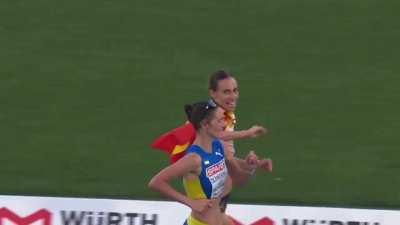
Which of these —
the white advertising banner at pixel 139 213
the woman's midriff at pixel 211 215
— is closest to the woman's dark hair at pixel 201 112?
the woman's midriff at pixel 211 215

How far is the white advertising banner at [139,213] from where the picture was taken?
8352 millimetres

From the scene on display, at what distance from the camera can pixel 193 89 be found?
1245cm

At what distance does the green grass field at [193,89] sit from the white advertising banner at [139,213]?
1.62 metres

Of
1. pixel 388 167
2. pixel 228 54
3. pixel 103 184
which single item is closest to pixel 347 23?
pixel 228 54

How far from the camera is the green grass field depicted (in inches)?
416

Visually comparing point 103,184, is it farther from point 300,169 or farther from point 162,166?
point 300,169

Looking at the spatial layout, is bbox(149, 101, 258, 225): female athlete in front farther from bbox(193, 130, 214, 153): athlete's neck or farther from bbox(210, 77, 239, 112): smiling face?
bbox(210, 77, 239, 112): smiling face

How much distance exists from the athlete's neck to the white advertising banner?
154 centimetres

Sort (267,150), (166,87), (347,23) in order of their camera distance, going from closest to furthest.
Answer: (267,150) < (166,87) < (347,23)

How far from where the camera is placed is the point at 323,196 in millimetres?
10125

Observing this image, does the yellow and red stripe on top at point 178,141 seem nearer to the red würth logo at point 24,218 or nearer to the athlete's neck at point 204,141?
the athlete's neck at point 204,141

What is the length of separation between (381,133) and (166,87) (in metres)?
2.63

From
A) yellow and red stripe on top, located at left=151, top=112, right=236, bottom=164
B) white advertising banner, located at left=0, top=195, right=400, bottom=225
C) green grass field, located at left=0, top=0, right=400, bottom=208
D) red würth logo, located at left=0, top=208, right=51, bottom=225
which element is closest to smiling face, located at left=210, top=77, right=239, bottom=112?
yellow and red stripe on top, located at left=151, top=112, right=236, bottom=164

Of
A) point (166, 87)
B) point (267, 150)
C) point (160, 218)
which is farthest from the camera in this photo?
point (166, 87)
